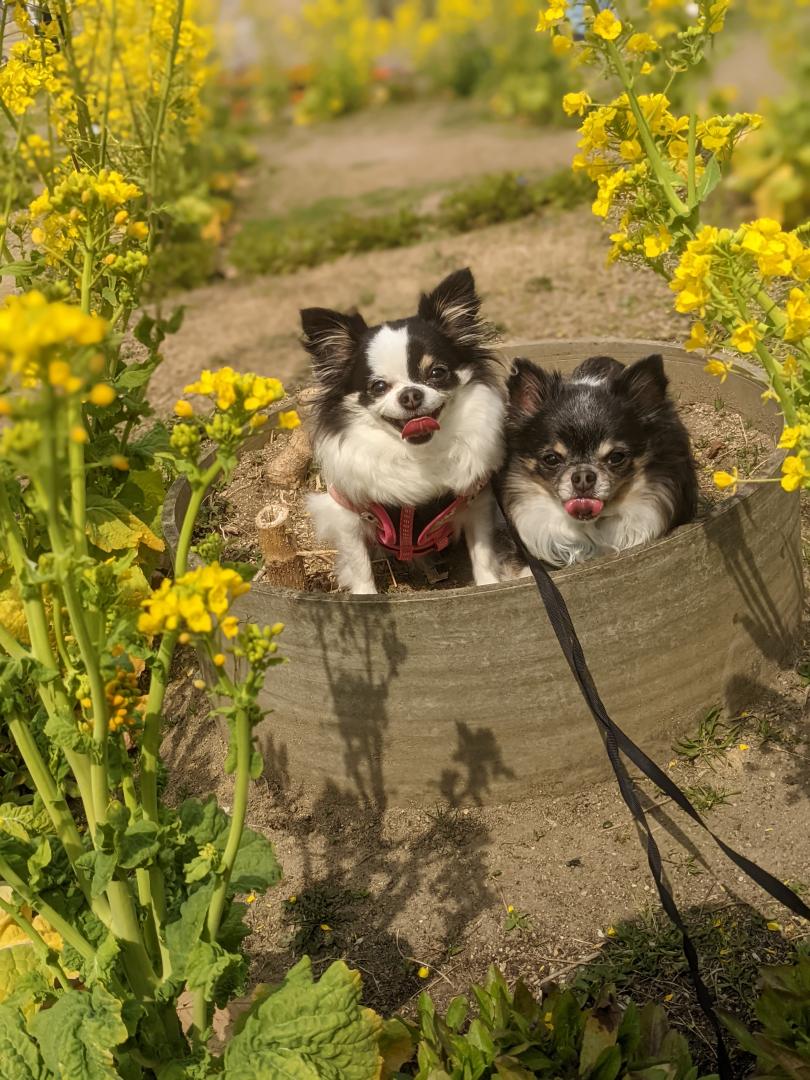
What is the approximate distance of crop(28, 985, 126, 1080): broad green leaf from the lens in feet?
5.90

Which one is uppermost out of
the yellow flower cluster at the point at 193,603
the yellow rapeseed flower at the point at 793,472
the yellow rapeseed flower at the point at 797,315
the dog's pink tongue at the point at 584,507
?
the yellow rapeseed flower at the point at 797,315

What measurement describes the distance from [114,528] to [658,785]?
1.82 m

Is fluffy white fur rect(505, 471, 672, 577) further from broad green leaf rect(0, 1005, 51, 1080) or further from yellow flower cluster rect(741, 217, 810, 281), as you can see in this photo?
broad green leaf rect(0, 1005, 51, 1080)

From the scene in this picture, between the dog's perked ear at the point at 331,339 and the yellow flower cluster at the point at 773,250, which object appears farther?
the dog's perked ear at the point at 331,339

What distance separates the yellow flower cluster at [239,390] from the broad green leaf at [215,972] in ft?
3.09

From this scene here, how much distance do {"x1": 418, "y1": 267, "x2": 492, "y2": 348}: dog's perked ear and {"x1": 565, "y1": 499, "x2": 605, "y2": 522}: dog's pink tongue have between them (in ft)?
2.12

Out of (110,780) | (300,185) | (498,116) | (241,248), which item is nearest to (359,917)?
(110,780)

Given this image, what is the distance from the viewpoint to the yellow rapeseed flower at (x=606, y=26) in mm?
2010

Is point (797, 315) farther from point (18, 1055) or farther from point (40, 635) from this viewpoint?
point (18, 1055)

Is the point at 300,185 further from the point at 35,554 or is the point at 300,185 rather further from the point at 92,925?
the point at 92,925

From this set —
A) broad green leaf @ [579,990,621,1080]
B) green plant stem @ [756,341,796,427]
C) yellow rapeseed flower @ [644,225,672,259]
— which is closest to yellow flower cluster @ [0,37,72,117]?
yellow rapeseed flower @ [644,225,672,259]

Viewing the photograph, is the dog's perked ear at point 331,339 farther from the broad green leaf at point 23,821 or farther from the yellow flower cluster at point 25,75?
the broad green leaf at point 23,821

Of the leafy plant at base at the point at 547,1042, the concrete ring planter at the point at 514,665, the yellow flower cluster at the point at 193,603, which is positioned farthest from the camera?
the concrete ring planter at the point at 514,665

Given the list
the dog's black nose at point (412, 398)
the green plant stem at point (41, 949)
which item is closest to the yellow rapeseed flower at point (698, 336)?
the dog's black nose at point (412, 398)
